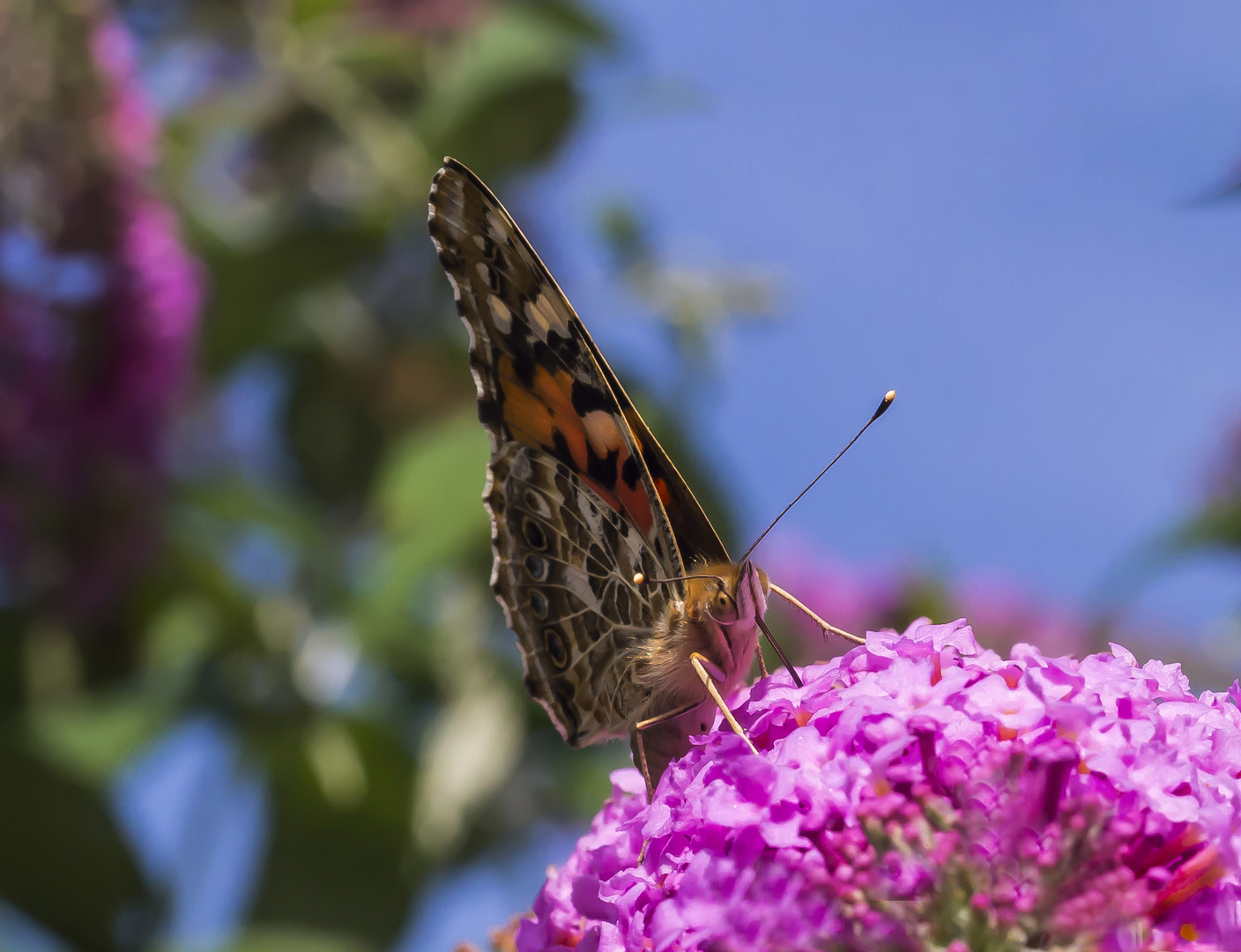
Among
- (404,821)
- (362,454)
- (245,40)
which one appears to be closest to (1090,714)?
(404,821)

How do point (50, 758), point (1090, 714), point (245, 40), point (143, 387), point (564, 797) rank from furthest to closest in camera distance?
point (245, 40), point (564, 797), point (143, 387), point (50, 758), point (1090, 714)

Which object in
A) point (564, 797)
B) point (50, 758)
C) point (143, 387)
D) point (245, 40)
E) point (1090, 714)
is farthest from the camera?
point (245, 40)

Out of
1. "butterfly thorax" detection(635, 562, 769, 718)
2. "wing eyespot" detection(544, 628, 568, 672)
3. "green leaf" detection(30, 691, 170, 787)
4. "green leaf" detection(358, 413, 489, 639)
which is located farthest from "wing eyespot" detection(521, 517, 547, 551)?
"green leaf" detection(30, 691, 170, 787)

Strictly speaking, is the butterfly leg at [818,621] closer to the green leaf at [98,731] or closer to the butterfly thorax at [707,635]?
the butterfly thorax at [707,635]

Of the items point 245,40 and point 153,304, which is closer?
point 153,304

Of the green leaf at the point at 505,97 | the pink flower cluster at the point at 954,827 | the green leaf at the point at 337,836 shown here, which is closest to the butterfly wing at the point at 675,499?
the pink flower cluster at the point at 954,827

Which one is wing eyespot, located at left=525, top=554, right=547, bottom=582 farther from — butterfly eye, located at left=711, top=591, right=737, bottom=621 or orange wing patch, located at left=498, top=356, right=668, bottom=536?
butterfly eye, located at left=711, top=591, right=737, bottom=621

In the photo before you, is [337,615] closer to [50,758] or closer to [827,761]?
[50,758]
